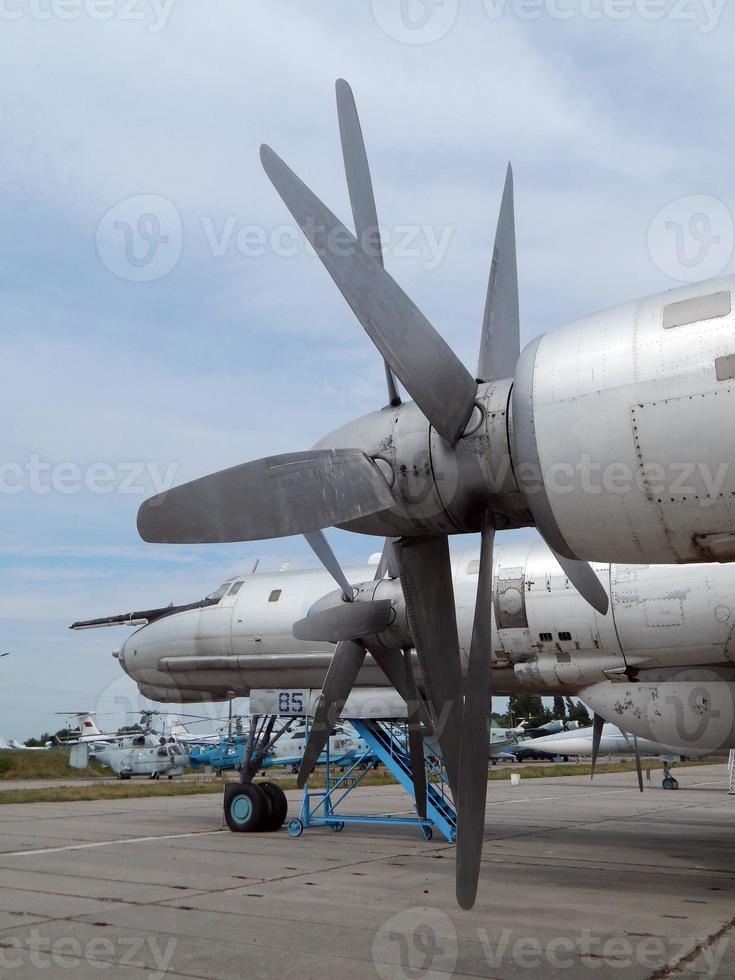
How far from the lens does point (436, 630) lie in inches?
262

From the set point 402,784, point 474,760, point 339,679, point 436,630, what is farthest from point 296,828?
point 474,760

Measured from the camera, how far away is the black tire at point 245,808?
1347cm

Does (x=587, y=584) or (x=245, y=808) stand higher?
(x=587, y=584)

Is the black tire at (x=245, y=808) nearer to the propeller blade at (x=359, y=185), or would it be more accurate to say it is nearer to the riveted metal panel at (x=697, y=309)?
the propeller blade at (x=359, y=185)

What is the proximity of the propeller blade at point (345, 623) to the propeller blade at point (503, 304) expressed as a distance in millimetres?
4679

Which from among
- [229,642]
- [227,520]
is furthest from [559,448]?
[229,642]

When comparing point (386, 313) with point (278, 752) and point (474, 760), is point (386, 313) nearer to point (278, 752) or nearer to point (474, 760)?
point (474, 760)

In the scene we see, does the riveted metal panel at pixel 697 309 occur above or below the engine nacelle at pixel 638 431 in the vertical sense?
above

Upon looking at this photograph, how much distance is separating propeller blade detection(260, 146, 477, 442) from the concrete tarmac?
138 inches

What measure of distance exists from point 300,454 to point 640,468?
6.66ft

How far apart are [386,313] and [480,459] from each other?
114 cm

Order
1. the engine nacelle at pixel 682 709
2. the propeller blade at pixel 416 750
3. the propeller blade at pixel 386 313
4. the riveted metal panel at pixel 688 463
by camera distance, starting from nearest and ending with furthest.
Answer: the riveted metal panel at pixel 688 463
the propeller blade at pixel 386 313
the engine nacelle at pixel 682 709
the propeller blade at pixel 416 750

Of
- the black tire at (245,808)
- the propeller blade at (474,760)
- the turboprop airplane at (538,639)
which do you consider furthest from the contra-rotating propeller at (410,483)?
the black tire at (245,808)

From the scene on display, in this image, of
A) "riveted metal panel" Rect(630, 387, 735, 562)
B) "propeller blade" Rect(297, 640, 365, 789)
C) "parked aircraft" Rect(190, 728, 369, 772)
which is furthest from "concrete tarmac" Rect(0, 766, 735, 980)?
"parked aircraft" Rect(190, 728, 369, 772)
